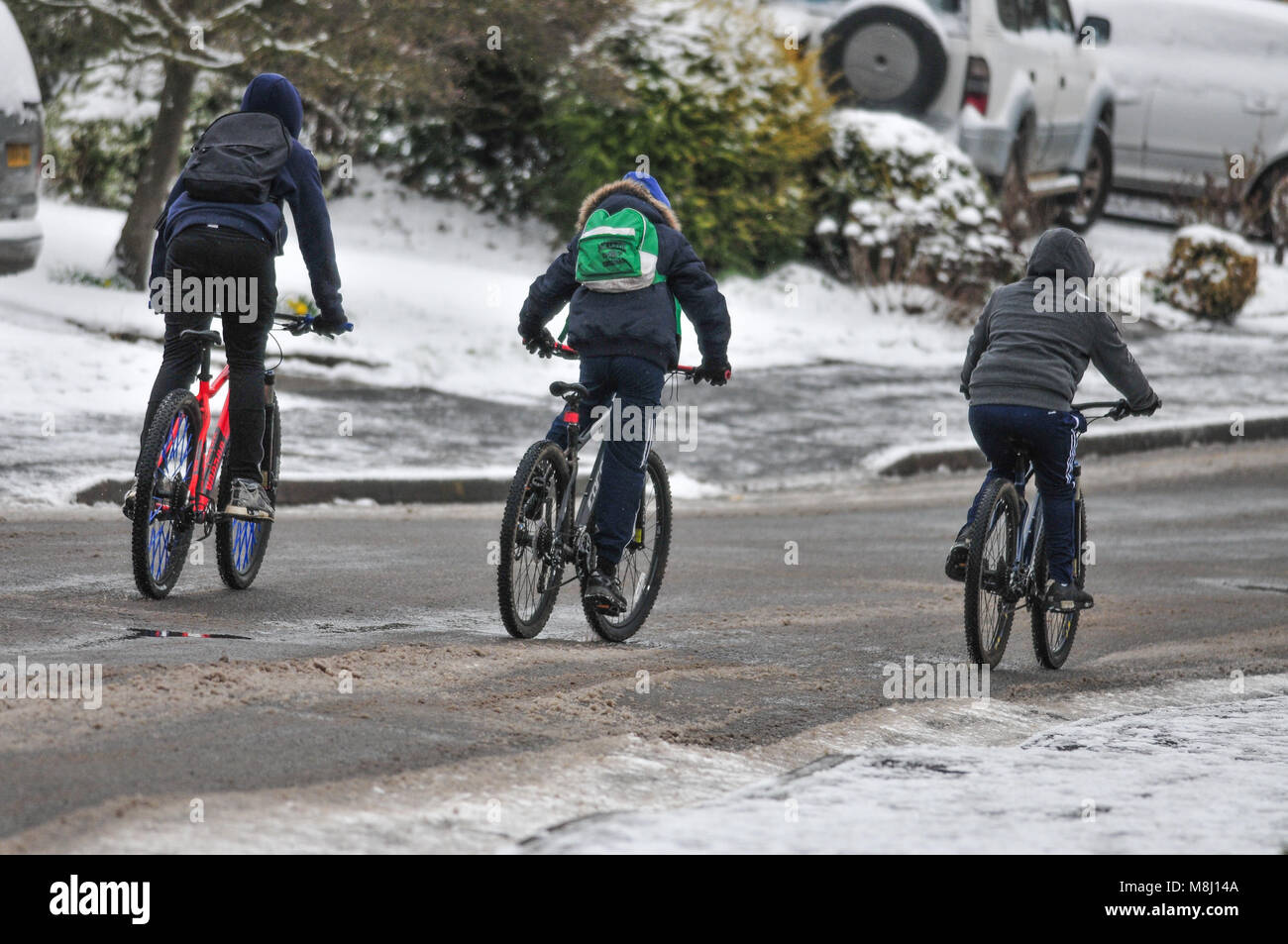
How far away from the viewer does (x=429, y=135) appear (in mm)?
18844

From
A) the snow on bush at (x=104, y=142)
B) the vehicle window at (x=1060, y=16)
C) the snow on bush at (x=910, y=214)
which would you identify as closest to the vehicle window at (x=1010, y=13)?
the vehicle window at (x=1060, y=16)

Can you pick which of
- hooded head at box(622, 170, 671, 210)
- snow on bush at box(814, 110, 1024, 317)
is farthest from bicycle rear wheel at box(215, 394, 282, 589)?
snow on bush at box(814, 110, 1024, 317)

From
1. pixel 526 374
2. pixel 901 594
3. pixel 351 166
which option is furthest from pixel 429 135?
pixel 901 594

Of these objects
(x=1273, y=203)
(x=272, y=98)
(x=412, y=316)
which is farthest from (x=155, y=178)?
(x=1273, y=203)

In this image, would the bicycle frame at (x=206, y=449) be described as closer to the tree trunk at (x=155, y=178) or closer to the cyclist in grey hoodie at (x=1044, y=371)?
the cyclist in grey hoodie at (x=1044, y=371)

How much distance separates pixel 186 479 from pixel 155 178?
9028 mm

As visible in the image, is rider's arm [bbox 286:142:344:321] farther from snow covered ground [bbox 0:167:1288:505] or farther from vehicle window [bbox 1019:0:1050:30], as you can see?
vehicle window [bbox 1019:0:1050:30]

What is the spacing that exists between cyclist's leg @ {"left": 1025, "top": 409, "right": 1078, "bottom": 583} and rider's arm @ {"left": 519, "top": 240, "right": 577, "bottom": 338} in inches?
67.8

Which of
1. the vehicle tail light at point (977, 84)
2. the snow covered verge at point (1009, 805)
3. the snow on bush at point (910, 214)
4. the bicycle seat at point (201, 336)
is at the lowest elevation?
the snow covered verge at point (1009, 805)

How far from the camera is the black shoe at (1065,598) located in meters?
7.06

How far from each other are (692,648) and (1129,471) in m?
7.93

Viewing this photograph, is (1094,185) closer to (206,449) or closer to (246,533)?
(246,533)

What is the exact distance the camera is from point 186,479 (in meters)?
6.70
